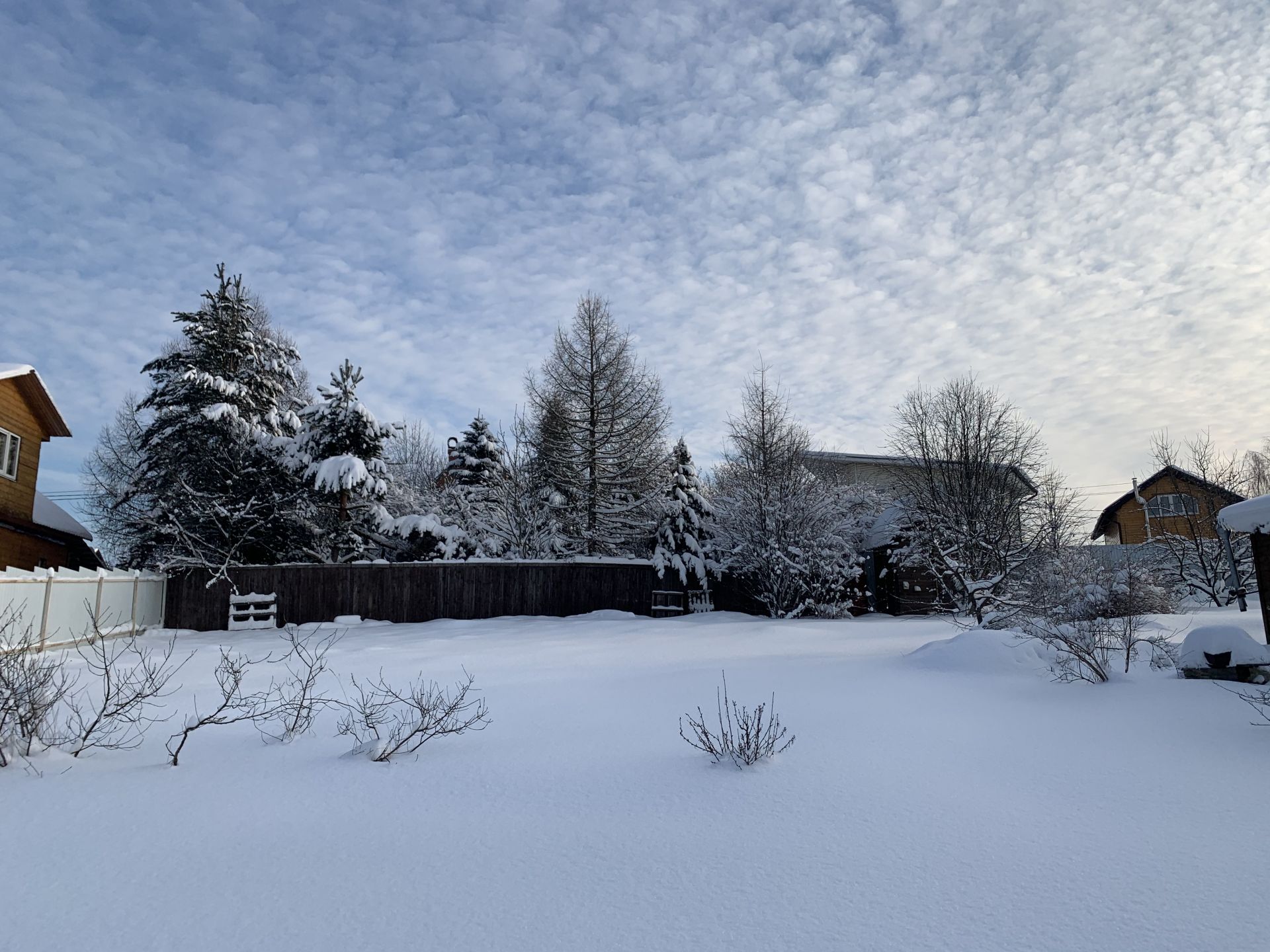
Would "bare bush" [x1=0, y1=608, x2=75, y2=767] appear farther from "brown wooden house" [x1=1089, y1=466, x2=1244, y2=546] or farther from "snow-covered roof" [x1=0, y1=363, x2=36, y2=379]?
"brown wooden house" [x1=1089, y1=466, x2=1244, y2=546]

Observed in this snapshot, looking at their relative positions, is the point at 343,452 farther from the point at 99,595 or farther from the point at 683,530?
the point at 683,530

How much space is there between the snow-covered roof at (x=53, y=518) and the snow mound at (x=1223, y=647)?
24215 millimetres

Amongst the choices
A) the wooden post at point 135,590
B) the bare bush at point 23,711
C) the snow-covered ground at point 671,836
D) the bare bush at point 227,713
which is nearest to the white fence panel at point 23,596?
the wooden post at point 135,590

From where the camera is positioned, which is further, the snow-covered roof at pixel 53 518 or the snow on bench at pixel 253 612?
the snow-covered roof at pixel 53 518

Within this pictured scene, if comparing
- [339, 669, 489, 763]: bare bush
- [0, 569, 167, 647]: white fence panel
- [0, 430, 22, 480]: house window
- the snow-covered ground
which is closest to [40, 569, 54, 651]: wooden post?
[0, 569, 167, 647]: white fence panel

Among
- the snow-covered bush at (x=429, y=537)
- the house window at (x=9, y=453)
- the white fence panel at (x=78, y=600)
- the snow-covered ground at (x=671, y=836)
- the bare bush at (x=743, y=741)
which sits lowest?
the snow-covered ground at (x=671, y=836)

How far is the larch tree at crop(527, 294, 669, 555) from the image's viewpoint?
905 inches

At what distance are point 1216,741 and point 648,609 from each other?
1529 cm

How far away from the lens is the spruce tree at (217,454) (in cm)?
1920

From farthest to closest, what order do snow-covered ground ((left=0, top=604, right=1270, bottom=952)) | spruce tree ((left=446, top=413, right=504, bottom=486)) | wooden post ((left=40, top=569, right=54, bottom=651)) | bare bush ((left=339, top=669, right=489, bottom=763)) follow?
spruce tree ((left=446, top=413, right=504, bottom=486)) → wooden post ((left=40, top=569, right=54, bottom=651)) → bare bush ((left=339, top=669, right=489, bottom=763)) → snow-covered ground ((left=0, top=604, right=1270, bottom=952))

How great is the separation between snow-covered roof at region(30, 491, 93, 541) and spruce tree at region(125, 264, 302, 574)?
1959mm

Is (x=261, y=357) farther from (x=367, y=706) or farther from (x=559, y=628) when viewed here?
(x=367, y=706)

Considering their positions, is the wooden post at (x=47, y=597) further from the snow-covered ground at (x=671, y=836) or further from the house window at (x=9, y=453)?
the snow-covered ground at (x=671, y=836)

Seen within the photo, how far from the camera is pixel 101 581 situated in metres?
14.7
